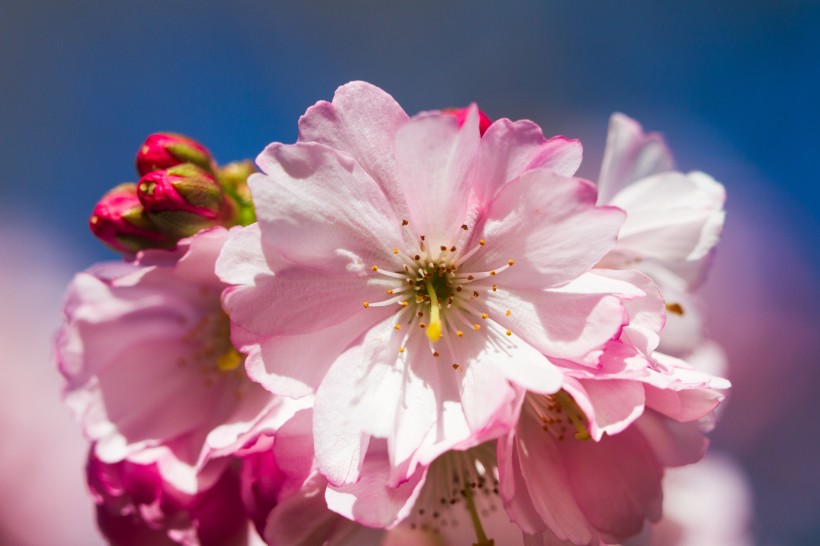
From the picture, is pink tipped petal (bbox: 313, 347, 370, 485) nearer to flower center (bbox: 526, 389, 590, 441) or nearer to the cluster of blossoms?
the cluster of blossoms

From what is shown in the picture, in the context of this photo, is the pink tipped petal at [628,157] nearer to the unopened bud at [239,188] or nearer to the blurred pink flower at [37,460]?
the unopened bud at [239,188]

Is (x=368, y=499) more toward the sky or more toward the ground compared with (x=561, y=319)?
more toward the ground

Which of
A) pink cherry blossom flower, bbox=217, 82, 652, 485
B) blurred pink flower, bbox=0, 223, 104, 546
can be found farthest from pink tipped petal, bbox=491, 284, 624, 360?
blurred pink flower, bbox=0, 223, 104, 546

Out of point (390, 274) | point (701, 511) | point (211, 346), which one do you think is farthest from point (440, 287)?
point (701, 511)

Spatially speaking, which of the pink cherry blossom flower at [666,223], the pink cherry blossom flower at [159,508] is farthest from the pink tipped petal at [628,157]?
the pink cherry blossom flower at [159,508]

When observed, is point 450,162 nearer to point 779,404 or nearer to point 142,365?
point 142,365

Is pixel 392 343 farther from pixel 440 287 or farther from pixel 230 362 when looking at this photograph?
pixel 230 362

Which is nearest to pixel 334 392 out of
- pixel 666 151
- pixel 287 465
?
pixel 287 465
